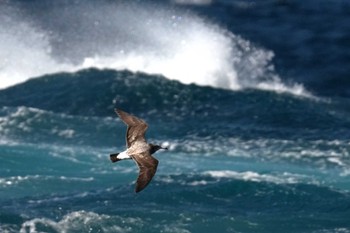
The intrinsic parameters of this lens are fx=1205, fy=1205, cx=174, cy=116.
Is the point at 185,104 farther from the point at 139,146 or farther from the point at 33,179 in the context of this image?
the point at 139,146

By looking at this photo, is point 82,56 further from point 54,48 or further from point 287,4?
point 287,4

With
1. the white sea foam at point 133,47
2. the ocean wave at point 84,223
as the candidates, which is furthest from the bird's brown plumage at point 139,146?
the white sea foam at point 133,47

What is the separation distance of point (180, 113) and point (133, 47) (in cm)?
1094

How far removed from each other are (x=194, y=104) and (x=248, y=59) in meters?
8.14

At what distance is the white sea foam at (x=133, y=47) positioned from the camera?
56.3 m

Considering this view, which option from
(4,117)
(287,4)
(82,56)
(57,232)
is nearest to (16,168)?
(4,117)

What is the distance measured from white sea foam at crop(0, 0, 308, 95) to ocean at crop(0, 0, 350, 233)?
4.0 inches

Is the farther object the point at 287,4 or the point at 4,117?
the point at 287,4

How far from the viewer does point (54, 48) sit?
59625 mm

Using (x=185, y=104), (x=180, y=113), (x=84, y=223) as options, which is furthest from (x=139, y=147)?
(x=185, y=104)

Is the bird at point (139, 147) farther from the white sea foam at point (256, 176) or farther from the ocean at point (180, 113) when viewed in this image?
the white sea foam at point (256, 176)

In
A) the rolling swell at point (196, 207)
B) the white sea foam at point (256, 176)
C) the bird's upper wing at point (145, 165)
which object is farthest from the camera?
the white sea foam at point (256, 176)

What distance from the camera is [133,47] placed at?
195 feet

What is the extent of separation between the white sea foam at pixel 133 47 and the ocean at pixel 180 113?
0.33 ft
